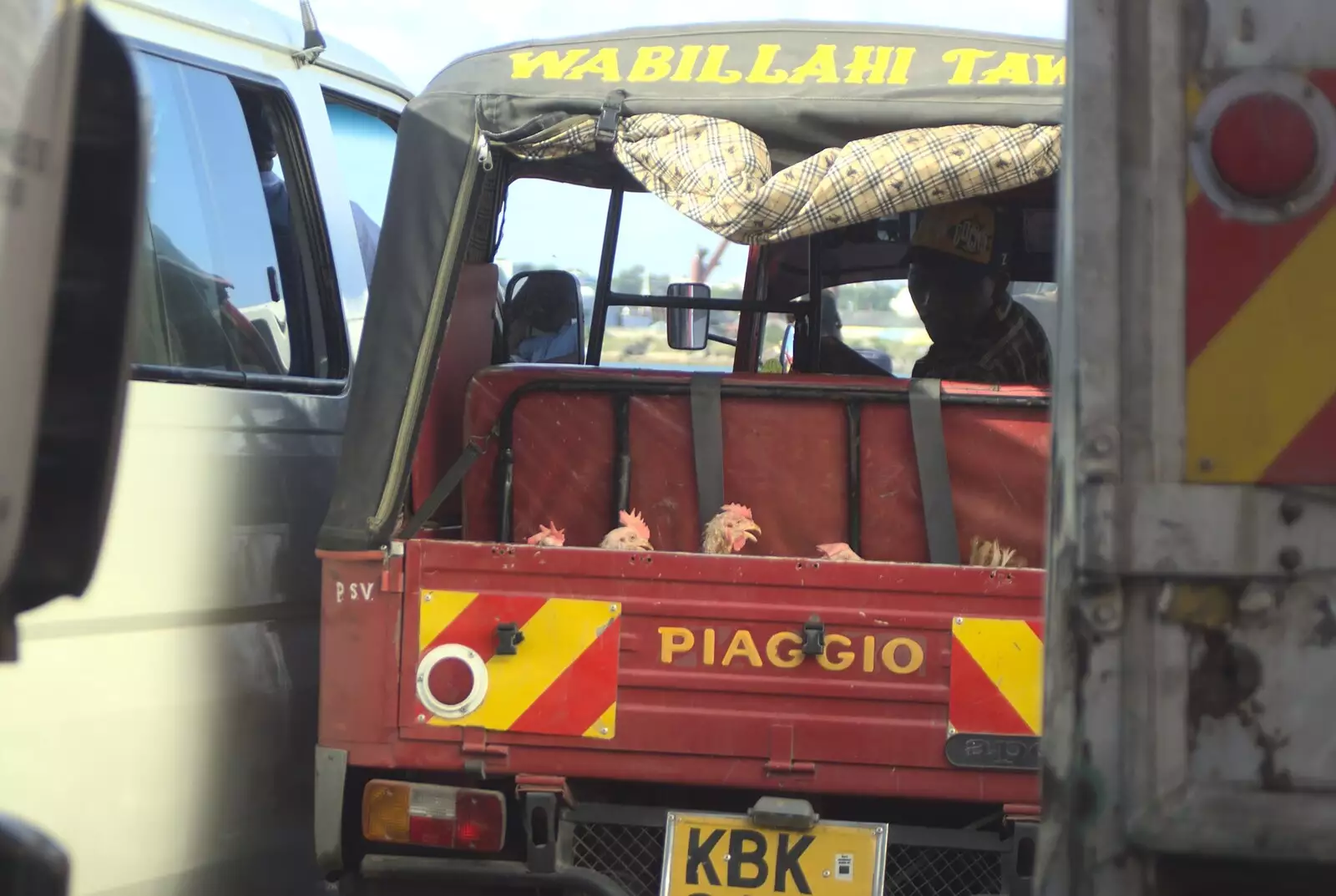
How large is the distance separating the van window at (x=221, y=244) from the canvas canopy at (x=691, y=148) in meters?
0.50

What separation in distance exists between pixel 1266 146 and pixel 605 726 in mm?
1957

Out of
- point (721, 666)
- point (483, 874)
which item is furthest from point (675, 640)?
point (483, 874)

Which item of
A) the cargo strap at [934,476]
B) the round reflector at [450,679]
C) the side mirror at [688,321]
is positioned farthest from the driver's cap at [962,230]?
the round reflector at [450,679]

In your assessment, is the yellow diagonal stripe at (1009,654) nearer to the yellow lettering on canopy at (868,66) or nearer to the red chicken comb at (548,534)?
the red chicken comb at (548,534)

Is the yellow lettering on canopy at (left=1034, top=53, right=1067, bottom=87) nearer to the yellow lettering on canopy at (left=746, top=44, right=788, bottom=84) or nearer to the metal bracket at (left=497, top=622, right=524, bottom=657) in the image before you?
the yellow lettering on canopy at (left=746, top=44, right=788, bottom=84)

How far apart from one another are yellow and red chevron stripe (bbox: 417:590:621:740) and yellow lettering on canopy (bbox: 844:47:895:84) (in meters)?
1.29

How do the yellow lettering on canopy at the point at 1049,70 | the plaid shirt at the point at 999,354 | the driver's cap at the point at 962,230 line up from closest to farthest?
the yellow lettering on canopy at the point at 1049,70, the driver's cap at the point at 962,230, the plaid shirt at the point at 999,354

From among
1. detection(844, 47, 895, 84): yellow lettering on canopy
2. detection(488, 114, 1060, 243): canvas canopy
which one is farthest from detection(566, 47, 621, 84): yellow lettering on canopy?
detection(844, 47, 895, 84): yellow lettering on canopy

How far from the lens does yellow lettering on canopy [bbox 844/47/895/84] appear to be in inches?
128

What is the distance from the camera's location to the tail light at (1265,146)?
161cm

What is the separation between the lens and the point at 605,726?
3.14 metres

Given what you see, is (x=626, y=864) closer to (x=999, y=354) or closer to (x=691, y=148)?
(x=691, y=148)

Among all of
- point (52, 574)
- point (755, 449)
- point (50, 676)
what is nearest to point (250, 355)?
point (50, 676)

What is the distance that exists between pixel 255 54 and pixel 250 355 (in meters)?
0.88
